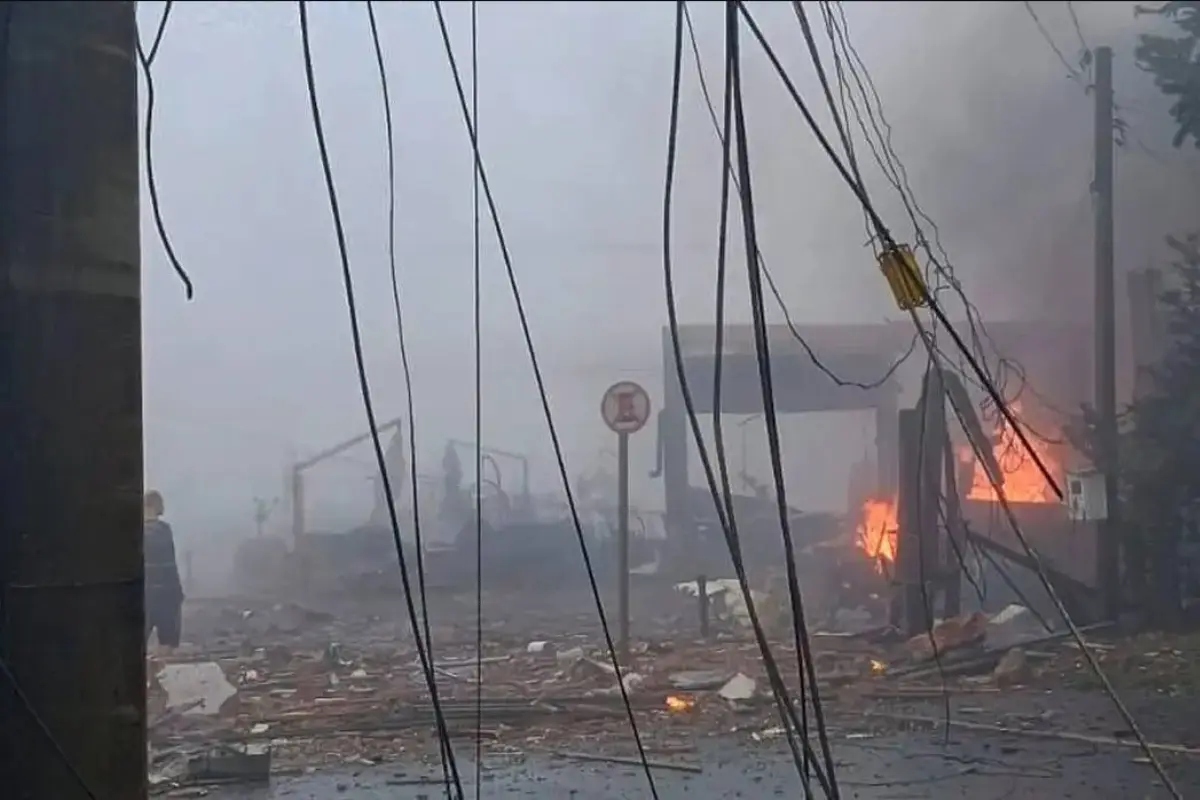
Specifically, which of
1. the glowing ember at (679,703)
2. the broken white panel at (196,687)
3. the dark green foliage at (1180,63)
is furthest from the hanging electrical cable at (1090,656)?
the broken white panel at (196,687)

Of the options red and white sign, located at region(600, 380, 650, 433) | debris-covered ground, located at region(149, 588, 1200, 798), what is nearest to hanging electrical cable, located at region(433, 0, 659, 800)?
debris-covered ground, located at region(149, 588, 1200, 798)

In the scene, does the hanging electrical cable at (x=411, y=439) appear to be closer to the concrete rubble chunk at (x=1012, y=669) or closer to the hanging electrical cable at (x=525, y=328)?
the hanging electrical cable at (x=525, y=328)

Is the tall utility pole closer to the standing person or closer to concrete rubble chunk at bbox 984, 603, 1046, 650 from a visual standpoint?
concrete rubble chunk at bbox 984, 603, 1046, 650

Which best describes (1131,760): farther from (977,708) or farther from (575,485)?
(575,485)

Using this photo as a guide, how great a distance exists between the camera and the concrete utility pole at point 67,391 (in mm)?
923

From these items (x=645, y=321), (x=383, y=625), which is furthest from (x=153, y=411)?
(x=645, y=321)

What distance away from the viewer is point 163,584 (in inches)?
103

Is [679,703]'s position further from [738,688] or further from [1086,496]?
[1086,496]

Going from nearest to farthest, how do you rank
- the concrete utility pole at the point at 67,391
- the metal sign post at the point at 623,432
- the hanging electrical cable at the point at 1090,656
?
the concrete utility pole at the point at 67,391
the hanging electrical cable at the point at 1090,656
the metal sign post at the point at 623,432

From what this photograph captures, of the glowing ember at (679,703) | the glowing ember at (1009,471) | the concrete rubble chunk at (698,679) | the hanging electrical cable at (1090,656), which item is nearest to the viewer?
the hanging electrical cable at (1090,656)

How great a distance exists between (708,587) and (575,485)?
1.35ft

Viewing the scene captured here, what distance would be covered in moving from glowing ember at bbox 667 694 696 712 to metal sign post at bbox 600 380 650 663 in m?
0.18

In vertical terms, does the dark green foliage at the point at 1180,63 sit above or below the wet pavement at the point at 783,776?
above

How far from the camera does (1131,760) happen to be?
2.03 meters
